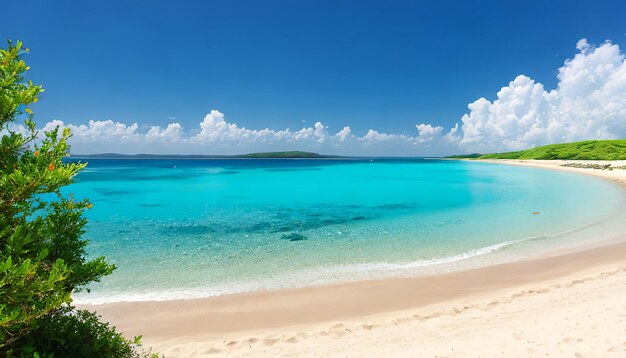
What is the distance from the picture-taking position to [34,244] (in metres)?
3.36

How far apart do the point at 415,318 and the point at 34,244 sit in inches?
338

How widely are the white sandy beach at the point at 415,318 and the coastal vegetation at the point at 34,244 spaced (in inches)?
159

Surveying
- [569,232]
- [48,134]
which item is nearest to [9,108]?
[48,134]

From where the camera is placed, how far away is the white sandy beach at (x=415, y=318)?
22.0 feet

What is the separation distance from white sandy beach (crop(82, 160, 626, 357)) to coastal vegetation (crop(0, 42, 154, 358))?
4.05 meters

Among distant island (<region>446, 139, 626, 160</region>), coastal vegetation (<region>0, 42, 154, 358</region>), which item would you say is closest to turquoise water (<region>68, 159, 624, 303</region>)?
coastal vegetation (<region>0, 42, 154, 358</region>)

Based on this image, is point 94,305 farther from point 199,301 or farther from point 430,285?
point 430,285

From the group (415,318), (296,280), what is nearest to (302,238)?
(296,280)

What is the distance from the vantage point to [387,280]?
38.1ft

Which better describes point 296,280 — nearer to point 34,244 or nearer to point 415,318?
point 415,318

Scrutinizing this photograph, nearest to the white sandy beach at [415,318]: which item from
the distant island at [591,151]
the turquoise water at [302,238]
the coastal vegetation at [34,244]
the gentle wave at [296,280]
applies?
the gentle wave at [296,280]

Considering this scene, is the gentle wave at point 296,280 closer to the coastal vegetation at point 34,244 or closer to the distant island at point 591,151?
the coastal vegetation at point 34,244

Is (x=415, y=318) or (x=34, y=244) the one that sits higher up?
(x=34, y=244)

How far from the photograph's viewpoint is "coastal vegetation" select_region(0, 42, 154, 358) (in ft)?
9.16
